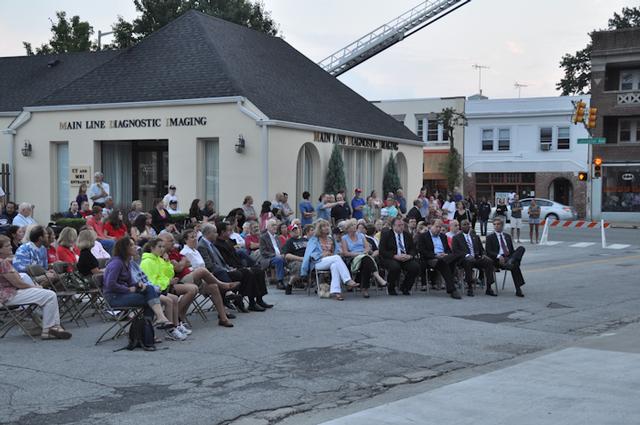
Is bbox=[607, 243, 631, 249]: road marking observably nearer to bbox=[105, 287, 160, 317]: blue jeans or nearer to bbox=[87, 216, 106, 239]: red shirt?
bbox=[87, 216, 106, 239]: red shirt

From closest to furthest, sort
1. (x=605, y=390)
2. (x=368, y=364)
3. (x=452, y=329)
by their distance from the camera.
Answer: (x=605, y=390) → (x=368, y=364) → (x=452, y=329)

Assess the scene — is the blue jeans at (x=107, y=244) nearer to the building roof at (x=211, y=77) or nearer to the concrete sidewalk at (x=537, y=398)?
the concrete sidewalk at (x=537, y=398)

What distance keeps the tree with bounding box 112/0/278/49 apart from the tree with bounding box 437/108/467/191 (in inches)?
544

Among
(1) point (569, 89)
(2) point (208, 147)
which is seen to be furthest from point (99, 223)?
(1) point (569, 89)

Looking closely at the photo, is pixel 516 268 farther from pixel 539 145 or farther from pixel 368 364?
pixel 539 145

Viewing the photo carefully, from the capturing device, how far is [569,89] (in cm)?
7250

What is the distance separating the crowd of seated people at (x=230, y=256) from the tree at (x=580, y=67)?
57.9 metres

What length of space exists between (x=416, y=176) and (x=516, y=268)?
1792 centimetres

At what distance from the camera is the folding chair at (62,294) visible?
10742 millimetres

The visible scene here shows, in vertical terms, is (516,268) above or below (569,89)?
below

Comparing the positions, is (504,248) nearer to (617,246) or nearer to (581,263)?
(581,263)

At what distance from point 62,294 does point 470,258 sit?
778 centimetres

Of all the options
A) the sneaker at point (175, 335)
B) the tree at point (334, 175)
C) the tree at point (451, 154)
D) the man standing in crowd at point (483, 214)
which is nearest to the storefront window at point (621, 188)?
the tree at point (451, 154)

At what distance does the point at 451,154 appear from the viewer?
52.2 m
